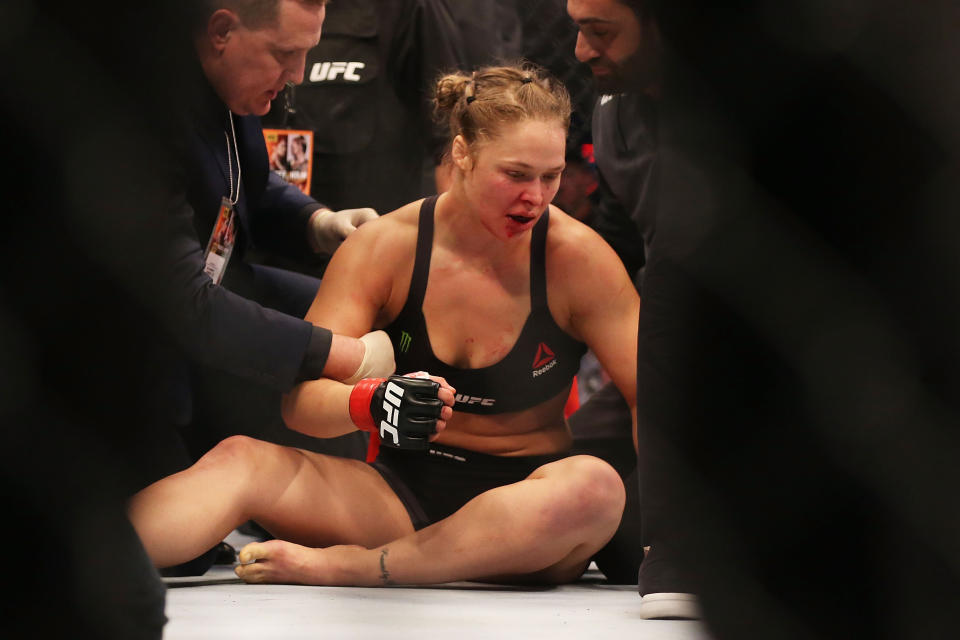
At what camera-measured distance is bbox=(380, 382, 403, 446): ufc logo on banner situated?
58.6 inches

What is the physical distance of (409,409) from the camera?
1480 millimetres

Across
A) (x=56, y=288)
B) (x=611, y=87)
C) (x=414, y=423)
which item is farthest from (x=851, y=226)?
(x=611, y=87)

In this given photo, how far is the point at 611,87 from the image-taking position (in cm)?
167

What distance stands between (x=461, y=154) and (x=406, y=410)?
21.2 inches

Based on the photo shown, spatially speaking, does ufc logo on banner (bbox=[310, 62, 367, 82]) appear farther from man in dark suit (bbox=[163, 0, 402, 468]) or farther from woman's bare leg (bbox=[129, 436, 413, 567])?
woman's bare leg (bbox=[129, 436, 413, 567])

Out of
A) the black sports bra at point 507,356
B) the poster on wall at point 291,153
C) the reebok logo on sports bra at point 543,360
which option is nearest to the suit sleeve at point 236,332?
the black sports bra at point 507,356

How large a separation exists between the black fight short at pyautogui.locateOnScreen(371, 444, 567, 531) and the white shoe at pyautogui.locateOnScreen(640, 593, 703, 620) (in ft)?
1.63

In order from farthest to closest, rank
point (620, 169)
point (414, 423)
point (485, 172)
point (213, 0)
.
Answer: point (620, 169)
point (485, 172)
point (213, 0)
point (414, 423)

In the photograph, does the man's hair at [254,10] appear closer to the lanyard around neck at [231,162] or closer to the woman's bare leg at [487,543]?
the lanyard around neck at [231,162]

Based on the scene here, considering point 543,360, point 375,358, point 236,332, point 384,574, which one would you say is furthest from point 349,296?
point 384,574

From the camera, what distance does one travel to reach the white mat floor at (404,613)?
1.17 m

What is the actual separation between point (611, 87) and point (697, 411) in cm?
108

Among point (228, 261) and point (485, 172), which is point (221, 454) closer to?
point (228, 261)

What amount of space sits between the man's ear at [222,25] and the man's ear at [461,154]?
409 mm
